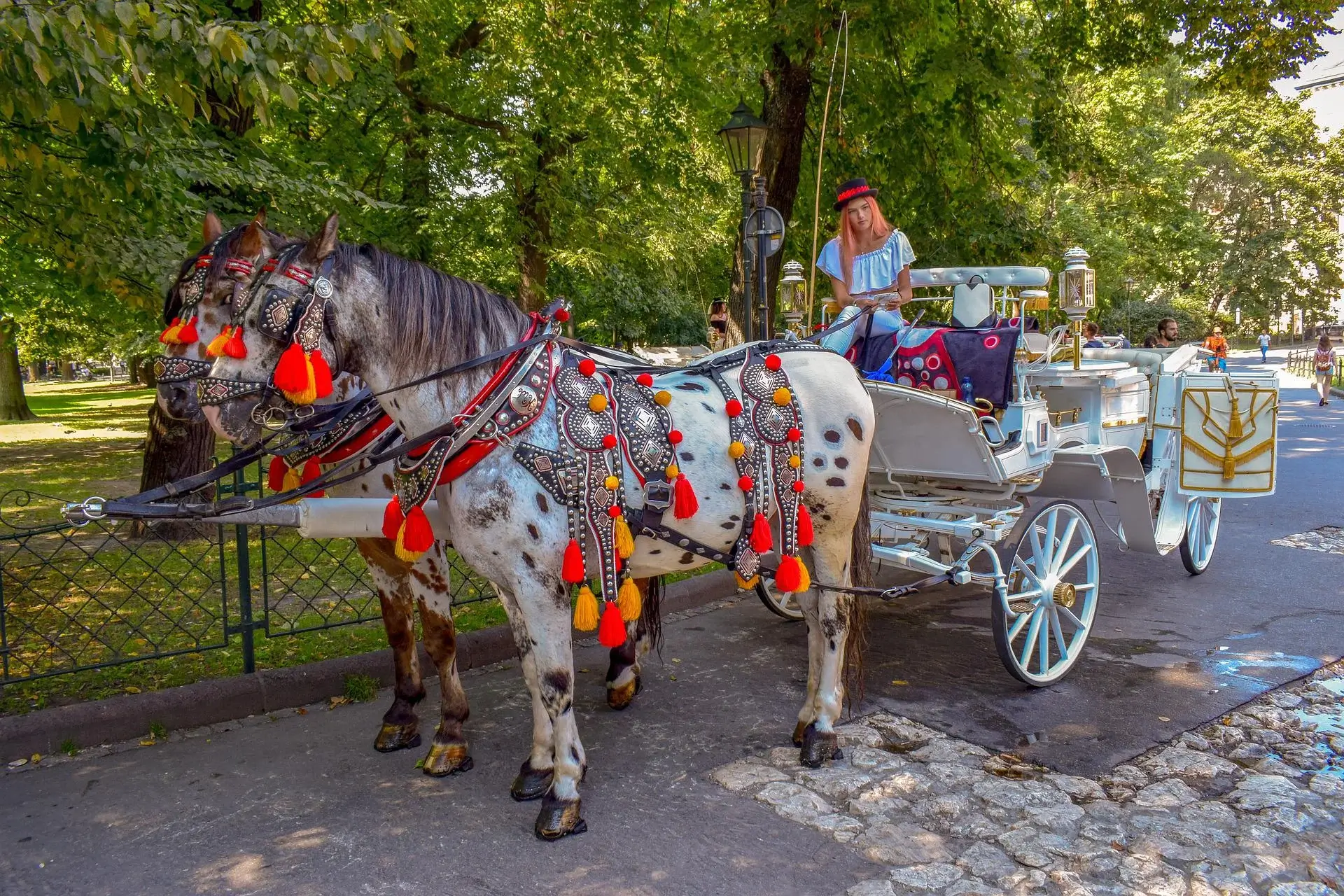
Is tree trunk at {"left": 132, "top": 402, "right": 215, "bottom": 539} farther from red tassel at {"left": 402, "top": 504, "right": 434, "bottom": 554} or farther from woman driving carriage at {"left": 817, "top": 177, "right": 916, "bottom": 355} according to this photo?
woman driving carriage at {"left": 817, "top": 177, "right": 916, "bottom": 355}

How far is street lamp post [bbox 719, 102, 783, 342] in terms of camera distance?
793cm

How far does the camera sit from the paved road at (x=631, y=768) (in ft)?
10.6

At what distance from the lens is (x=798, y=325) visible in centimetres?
602

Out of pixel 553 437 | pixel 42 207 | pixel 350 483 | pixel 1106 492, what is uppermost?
pixel 42 207

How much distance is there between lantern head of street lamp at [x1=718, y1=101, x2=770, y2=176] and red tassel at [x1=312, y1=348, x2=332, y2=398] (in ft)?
19.6

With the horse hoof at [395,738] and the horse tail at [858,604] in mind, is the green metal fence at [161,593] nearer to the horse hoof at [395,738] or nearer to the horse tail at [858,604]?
the horse hoof at [395,738]

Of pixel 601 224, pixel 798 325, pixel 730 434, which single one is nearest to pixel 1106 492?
pixel 798 325

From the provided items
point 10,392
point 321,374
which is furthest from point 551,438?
point 10,392

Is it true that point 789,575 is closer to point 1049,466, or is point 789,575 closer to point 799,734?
point 799,734

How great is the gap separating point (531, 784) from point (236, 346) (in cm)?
200

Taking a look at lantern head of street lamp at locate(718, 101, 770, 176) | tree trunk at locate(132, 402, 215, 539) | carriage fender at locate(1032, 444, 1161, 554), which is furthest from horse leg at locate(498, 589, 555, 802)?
lantern head of street lamp at locate(718, 101, 770, 176)

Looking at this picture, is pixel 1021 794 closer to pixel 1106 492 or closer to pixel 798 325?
pixel 1106 492

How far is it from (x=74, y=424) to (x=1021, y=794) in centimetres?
2334

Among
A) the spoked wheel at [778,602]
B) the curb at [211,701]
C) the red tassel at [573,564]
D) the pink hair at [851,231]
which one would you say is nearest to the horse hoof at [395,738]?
the curb at [211,701]
